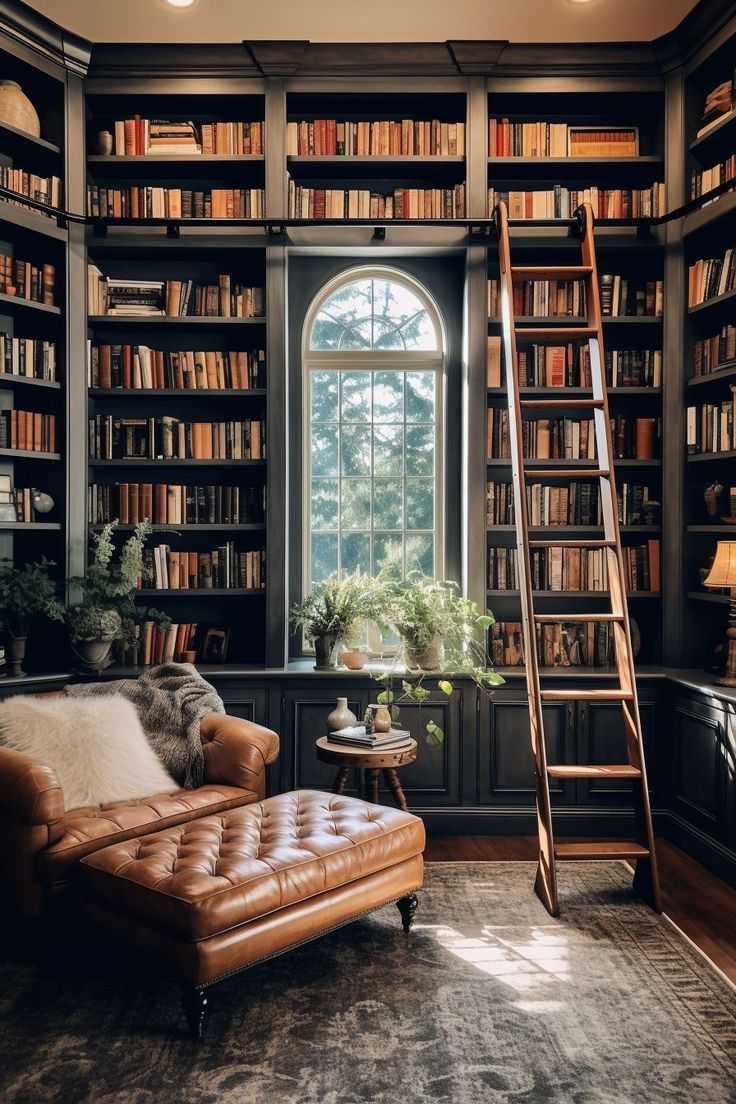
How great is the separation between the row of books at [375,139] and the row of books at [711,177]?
1151mm

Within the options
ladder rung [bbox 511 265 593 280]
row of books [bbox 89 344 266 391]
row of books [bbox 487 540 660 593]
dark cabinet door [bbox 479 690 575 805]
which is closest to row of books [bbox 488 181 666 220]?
ladder rung [bbox 511 265 593 280]

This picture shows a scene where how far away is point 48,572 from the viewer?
14.0 ft

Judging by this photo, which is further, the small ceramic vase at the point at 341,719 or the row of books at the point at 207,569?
the row of books at the point at 207,569

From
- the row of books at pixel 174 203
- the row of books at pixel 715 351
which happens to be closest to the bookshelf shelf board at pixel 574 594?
the row of books at pixel 715 351

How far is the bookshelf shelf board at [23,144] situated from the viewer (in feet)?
13.2

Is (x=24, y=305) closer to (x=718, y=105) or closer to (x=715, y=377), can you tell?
(x=715, y=377)

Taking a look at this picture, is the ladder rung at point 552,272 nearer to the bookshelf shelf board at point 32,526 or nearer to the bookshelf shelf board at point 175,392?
the bookshelf shelf board at point 175,392

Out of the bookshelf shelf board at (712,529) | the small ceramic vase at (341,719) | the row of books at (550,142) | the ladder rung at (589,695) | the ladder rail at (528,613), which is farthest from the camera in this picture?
the row of books at (550,142)

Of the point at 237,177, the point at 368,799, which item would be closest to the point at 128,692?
the point at 368,799

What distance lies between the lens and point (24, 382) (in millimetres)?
4055

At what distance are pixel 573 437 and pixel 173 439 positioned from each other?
2.07m

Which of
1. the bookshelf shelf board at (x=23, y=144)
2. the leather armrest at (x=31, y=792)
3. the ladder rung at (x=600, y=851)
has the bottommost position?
the ladder rung at (x=600, y=851)

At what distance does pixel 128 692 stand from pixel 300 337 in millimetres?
2142

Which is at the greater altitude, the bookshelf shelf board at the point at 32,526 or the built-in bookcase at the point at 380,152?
the built-in bookcase at the point at 380,152
